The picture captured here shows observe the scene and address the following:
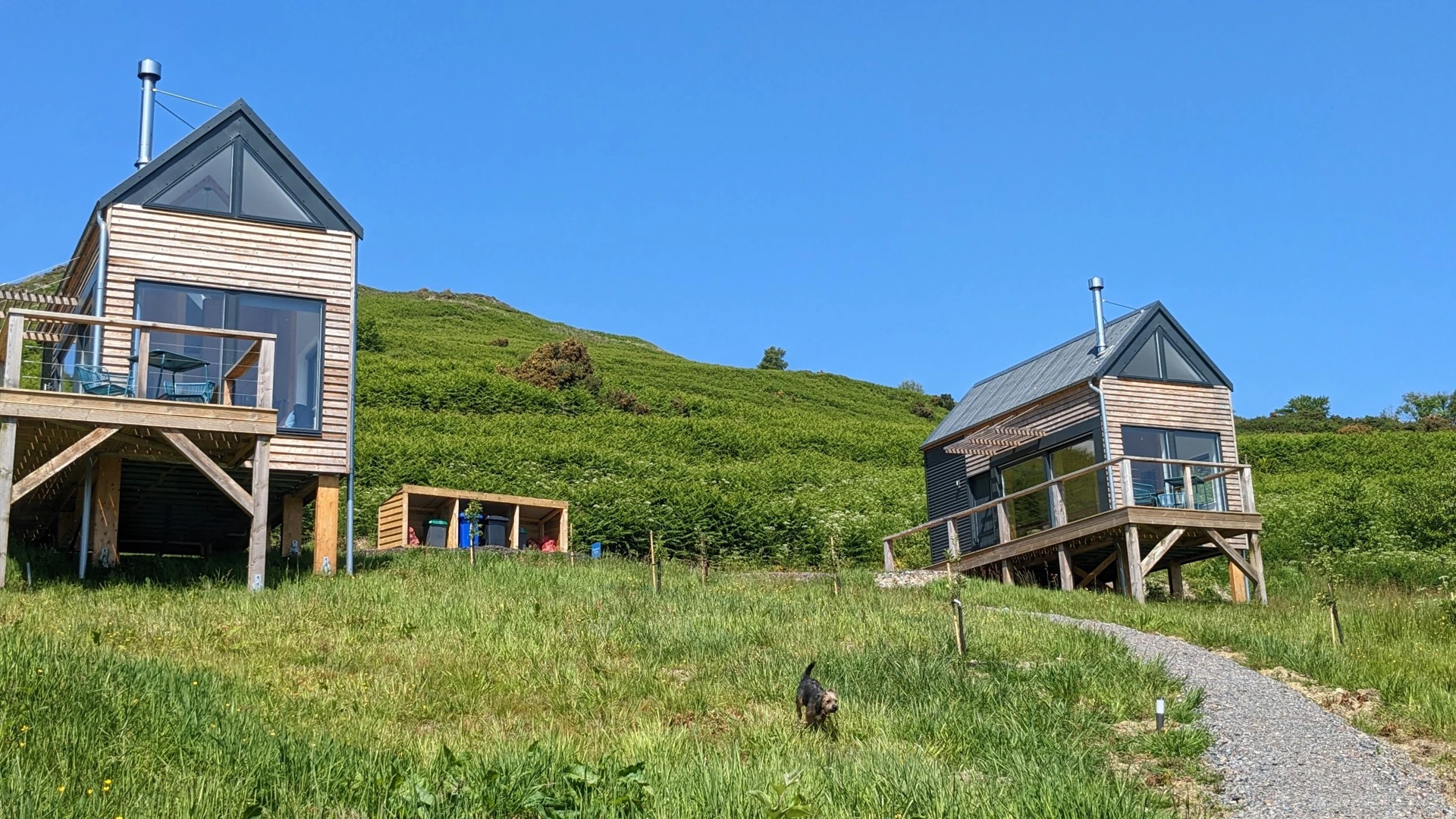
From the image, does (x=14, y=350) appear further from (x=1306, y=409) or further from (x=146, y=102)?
(x=1306, y=409)

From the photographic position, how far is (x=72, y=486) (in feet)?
57.4

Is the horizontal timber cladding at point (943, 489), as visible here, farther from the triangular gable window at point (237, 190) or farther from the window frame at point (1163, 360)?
the triangular gable window at point (237, 190)

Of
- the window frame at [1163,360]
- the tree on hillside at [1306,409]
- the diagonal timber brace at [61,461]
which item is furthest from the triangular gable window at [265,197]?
the tree on hillside at [1306,409]

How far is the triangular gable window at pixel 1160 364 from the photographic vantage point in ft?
81.1

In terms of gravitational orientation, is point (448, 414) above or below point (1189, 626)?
above

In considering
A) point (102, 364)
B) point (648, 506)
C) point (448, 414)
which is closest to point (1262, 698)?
point (102, 364)

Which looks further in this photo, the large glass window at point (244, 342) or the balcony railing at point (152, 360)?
the large glass window at point (244, 342)

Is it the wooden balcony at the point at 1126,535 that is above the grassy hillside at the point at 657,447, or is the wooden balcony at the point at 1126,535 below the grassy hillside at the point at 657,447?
below

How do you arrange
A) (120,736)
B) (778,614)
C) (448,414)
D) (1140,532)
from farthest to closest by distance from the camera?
(448,414) < (1140,532) < (778,614) < (120,736)

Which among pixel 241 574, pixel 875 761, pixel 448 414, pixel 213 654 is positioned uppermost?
pixel 448 414

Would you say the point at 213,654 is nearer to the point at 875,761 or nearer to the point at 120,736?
the point at 120,736

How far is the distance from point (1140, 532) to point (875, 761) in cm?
1430

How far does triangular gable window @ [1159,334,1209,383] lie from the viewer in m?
25.0

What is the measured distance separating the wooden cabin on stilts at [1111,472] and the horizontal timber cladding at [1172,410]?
0.08 ft
